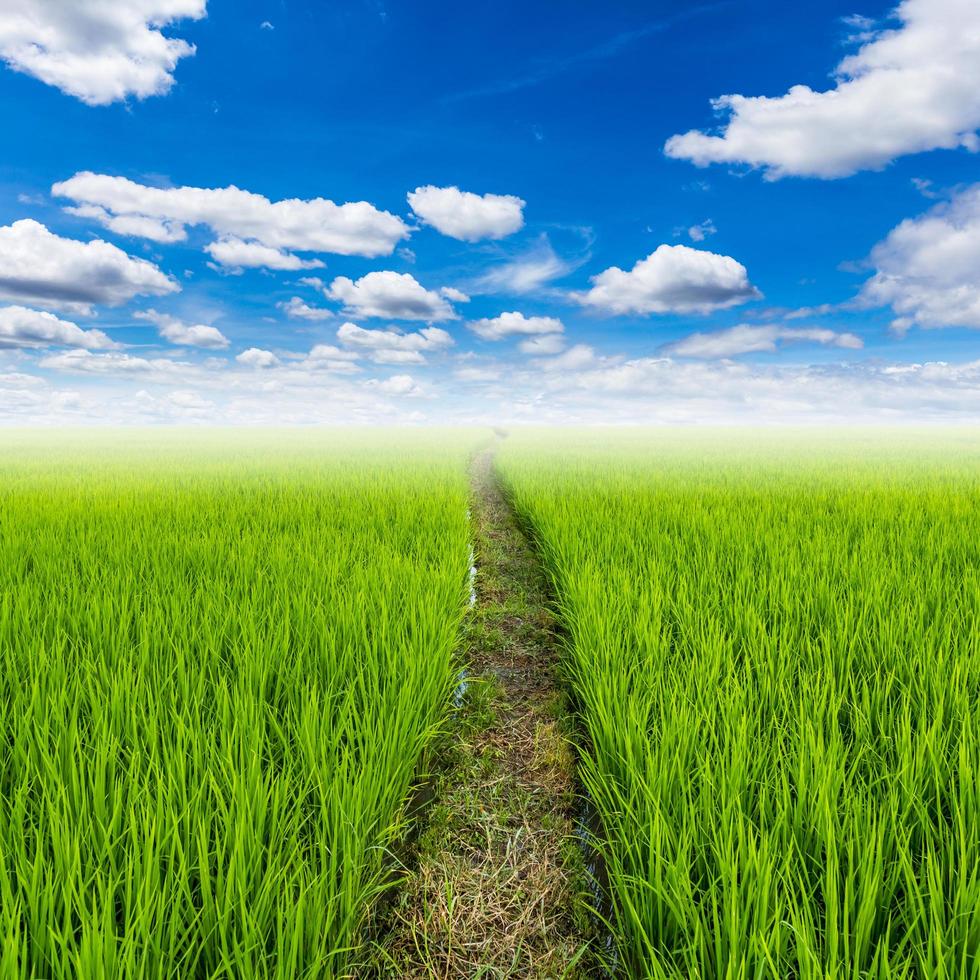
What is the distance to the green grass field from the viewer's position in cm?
127

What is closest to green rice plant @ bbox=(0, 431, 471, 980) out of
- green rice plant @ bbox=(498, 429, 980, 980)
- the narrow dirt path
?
the narrow dirt path

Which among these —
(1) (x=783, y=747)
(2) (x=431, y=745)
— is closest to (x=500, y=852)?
(2) (x=431, y=745)

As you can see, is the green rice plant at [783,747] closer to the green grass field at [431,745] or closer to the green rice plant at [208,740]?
the green grass field at [431,745]

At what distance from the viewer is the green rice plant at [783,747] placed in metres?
1.27

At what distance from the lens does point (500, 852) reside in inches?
79.0

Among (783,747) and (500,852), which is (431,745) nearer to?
(500,852)

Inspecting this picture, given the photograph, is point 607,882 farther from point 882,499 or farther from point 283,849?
point 882,499

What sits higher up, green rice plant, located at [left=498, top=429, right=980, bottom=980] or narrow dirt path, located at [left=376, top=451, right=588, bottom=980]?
green rice plant, located at [left=498, top=429, right=980, bottom=980]

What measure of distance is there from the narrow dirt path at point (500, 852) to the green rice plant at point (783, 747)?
187mm

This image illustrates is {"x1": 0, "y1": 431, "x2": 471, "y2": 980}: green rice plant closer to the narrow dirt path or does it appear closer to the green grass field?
the green grass field

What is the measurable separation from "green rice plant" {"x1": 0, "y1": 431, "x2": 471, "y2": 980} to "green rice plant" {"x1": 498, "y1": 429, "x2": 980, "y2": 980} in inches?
31.5

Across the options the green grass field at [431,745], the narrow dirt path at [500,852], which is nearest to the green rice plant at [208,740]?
the green grass field at [431,745]

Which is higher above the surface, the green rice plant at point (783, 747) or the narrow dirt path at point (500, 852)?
the green rice plant at point (783, 747)

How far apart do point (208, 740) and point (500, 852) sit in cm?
112
